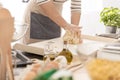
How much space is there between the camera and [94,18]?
3680 millimetres

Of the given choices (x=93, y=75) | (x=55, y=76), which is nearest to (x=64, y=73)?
(x=55, y=76)

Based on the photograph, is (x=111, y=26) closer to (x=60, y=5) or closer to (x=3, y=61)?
(x=60, y=5)

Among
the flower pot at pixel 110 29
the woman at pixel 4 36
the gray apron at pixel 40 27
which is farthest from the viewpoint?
the flower pot at pixel 110 29

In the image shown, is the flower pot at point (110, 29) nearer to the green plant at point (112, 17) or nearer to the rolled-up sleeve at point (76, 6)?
the green plant at point (112, 17)

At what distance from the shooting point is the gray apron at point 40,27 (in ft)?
6.75

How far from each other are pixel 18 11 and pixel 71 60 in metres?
2.03

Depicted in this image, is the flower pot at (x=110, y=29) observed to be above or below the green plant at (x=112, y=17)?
below

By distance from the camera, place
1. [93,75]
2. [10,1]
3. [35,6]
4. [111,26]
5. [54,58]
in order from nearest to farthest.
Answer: [93,75] < [54,58] < [35,6] < [111,26] < [10,1]

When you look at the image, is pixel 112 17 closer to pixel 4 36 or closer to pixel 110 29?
pixel 110 29

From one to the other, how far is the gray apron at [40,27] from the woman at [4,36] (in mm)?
1178

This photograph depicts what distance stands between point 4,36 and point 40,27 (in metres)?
1.25

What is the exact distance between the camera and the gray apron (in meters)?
2.06

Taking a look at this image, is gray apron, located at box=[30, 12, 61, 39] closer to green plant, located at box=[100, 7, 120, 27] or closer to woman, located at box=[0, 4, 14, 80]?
green plant, located at box=[100, 7, 120, 27]

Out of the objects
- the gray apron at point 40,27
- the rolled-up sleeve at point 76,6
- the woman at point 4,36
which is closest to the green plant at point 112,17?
the rolled-up sleeve at point 76,6
